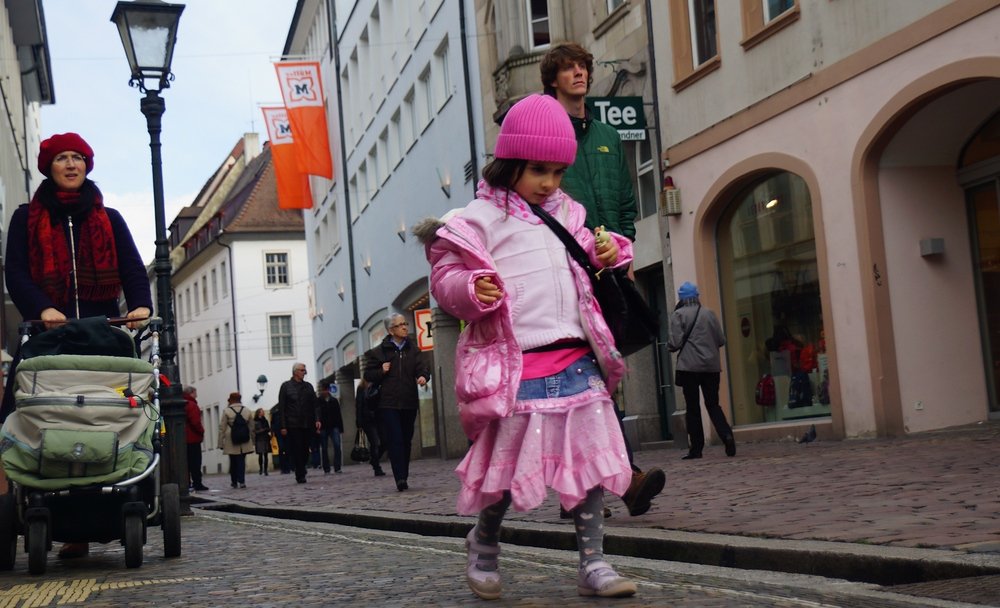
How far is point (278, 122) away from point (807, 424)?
28103 millimetres

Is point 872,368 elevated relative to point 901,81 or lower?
lower

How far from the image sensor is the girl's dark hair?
18.7 ft

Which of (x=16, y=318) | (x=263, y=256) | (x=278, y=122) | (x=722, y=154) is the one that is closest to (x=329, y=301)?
(x=278, y=122)

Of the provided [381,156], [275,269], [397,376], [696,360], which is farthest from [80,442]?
[275,269]

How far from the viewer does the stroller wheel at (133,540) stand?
772 cm

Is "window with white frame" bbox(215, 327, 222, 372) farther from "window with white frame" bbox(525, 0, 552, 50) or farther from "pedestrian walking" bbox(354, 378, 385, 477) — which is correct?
"window with white frame" bbox(525, 0, 552, 50)

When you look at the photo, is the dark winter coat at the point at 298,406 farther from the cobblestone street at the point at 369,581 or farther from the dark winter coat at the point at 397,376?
the cobblestone street at the point at 369,581

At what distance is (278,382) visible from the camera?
70562 mm

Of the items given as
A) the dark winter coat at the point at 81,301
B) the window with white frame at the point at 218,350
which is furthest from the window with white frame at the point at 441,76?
the window with white frame at the point at 218,350

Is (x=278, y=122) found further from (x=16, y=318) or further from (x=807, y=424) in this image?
(x=807, y=424)

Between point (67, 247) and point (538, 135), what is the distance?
367 cm

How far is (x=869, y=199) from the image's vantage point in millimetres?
16547

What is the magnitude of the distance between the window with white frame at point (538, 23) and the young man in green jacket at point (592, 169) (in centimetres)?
1749

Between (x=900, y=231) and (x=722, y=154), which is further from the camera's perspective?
(x=722, y=154)
